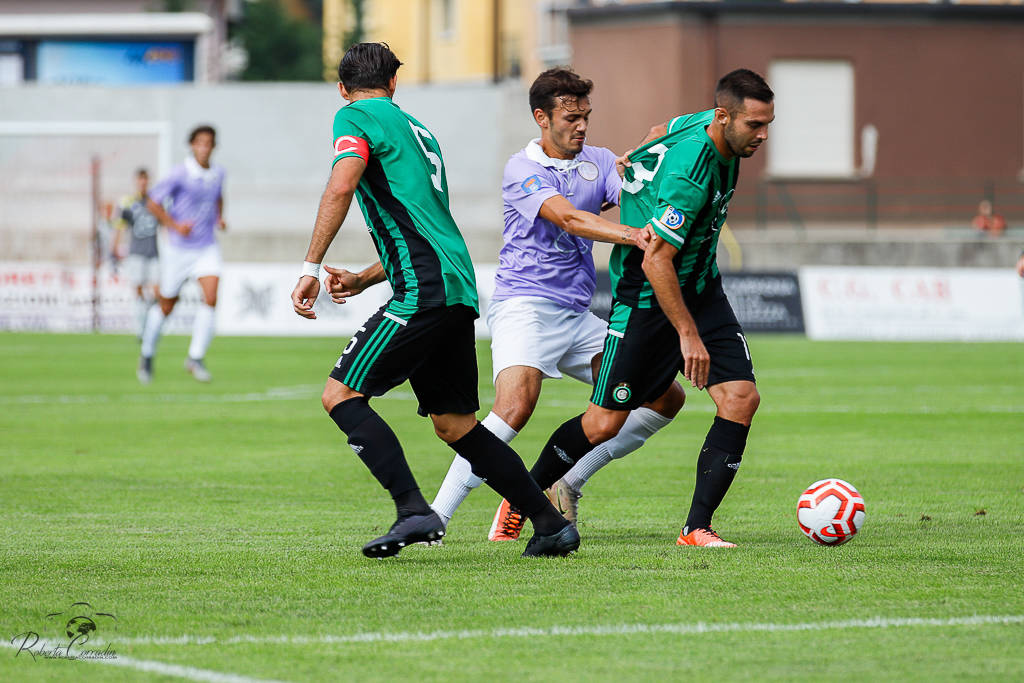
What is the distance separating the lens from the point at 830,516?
674 centimetres

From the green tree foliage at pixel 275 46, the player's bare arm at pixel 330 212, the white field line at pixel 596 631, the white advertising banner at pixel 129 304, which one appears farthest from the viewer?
the green tree foliage at pixel 275 46

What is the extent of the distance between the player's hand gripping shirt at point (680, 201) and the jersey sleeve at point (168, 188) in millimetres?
9512

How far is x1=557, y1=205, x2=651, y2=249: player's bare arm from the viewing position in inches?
260

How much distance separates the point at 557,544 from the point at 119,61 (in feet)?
124

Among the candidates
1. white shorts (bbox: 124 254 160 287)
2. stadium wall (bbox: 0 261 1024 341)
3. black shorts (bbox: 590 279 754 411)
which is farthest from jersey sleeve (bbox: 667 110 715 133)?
white shorts (bbox: 124 254 160 287)

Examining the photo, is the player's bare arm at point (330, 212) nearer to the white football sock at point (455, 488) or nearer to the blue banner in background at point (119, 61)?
the white football sock at point (455, 488)

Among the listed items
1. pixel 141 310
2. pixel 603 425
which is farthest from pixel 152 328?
pixel 603 425

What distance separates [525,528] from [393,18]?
145 feet

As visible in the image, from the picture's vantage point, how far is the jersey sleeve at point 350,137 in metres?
6.11

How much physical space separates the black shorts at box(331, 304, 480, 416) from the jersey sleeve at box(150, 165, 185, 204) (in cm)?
→ 1006

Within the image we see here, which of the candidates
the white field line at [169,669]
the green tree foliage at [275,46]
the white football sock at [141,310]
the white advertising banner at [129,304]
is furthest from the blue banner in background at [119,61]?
the white field line at [169,669]

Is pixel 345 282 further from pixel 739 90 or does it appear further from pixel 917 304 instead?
pixel 917 304

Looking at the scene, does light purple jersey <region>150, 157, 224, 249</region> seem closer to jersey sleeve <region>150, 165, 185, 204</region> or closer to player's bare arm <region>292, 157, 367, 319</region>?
jersey sleeve <region>150, 165, 185, 204</region>

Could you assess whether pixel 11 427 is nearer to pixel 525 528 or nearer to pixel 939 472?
pixel 525 528
